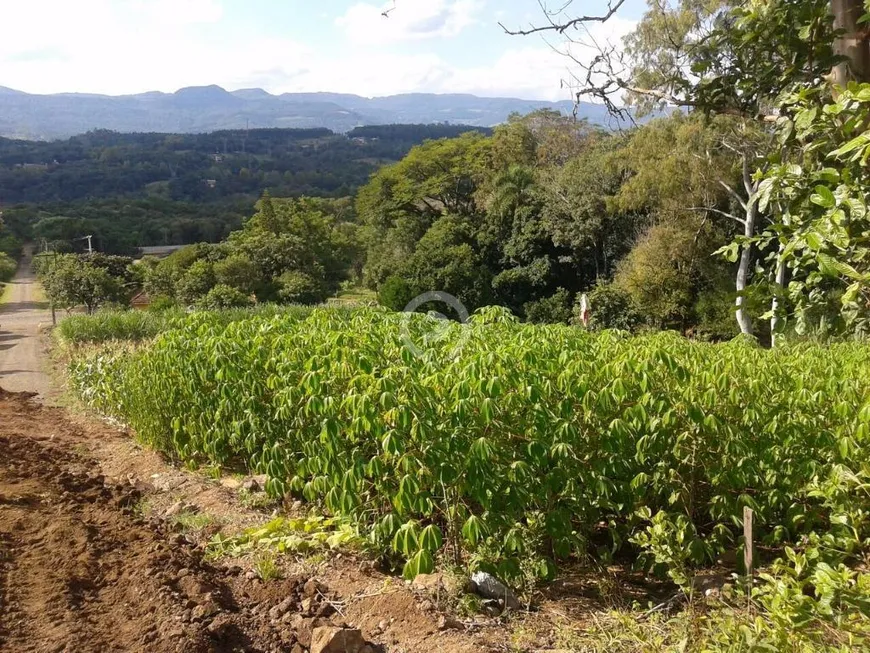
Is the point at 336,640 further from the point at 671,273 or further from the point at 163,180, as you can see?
the point at 163,180

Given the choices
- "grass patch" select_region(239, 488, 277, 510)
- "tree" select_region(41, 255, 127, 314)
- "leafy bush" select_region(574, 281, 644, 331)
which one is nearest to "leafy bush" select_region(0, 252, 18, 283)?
"tree" select_region(41, 255, 127, 314)

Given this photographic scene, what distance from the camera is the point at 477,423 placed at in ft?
10.5

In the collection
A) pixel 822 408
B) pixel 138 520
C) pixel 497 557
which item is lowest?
pixel 138 520

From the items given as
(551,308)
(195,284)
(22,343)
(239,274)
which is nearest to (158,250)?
(239,274)

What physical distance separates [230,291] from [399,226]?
1050 centimetres

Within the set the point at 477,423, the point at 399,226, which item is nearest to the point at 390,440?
the point at 477,423

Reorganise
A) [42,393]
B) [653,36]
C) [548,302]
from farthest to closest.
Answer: [548,302] → [653,36] → [42,393]

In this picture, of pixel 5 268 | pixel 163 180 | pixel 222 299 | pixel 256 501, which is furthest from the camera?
pixel 163 180

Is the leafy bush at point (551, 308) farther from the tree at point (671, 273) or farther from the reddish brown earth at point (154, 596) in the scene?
the reddish brown earth at point (154, 596)

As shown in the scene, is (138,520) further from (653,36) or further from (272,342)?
A: (653,36)

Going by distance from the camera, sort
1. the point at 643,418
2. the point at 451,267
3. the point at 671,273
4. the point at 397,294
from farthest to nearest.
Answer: the point at 451,267
the point at 397,294
the point at 671,273
the point at 643,418

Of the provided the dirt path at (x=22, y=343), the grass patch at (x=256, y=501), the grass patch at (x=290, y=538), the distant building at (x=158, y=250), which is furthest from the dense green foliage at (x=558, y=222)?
the distant building at (x=158, y=250)

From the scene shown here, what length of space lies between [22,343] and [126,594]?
19244 mm

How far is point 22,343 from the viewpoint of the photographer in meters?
19.5
